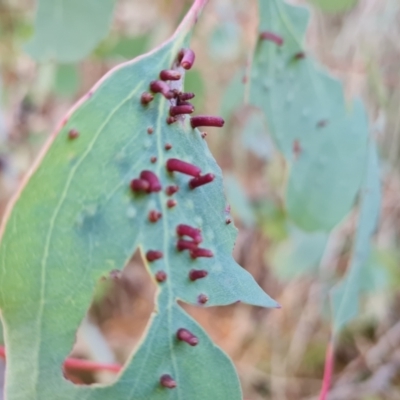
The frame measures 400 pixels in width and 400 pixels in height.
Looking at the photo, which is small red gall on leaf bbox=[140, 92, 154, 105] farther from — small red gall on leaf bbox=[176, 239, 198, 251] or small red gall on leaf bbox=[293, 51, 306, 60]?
small red gall on leaf bbox=[293, 51, 306, 60]

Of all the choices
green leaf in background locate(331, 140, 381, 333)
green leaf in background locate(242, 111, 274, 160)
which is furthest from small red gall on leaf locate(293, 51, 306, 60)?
green leaf in background locate(242, 111, 274, 160)

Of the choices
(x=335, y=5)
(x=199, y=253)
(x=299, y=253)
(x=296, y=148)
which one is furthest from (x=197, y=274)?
(x=299, y=253)

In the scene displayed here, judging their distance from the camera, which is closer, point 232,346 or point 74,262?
point 74,262

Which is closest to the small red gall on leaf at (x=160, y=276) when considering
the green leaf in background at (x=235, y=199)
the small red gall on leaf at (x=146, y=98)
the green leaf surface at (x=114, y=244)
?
the green leaf surface at (x=114, y=244)

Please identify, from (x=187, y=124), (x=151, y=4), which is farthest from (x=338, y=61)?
(x=187, y=124)

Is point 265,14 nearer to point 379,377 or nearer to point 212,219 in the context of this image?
point 212,219

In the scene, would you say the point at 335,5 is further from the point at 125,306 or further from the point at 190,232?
the point at 125,306
